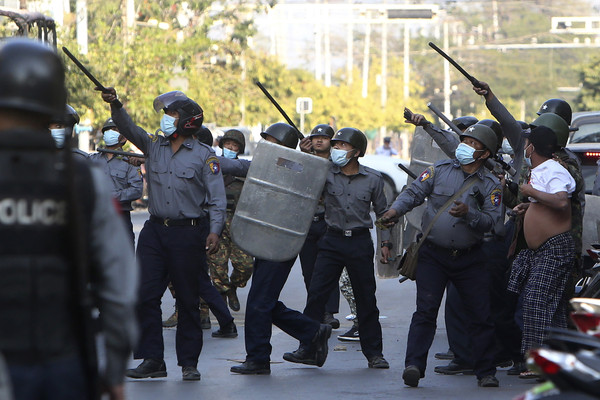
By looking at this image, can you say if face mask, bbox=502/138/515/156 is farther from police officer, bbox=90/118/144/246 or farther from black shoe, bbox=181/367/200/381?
black shoe, bbox=181/367/200/381

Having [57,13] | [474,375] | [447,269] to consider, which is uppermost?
[57,13]

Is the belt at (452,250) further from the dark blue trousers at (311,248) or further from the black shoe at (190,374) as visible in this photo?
the dark blue trousers at (311,248)

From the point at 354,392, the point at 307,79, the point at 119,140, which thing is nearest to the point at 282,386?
the point at 354,392

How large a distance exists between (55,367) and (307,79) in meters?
67.8

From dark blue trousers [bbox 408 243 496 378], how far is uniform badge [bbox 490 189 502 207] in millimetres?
359

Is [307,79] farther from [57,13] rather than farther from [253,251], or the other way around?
[253,251]

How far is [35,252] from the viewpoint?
3676 millimetres

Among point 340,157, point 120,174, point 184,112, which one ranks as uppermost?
point 184,112

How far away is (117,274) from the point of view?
12.5 feet

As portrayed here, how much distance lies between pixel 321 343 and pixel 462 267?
125cm

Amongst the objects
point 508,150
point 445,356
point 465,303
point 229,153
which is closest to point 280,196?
point 465,303

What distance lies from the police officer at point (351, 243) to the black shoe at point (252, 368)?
33 cm

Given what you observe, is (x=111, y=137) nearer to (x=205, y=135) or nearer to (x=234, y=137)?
(x=205, y=135)

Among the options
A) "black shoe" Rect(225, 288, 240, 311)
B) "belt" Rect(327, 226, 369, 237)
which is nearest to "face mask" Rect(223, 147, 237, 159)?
"black shoe" Rect(225, 288, 240, 311)
